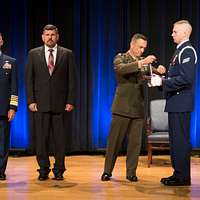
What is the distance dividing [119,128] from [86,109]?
2.61 metres

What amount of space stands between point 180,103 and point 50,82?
1340 mm

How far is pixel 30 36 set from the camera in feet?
24.7

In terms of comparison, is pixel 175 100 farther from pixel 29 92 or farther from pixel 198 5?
pixel 198 5

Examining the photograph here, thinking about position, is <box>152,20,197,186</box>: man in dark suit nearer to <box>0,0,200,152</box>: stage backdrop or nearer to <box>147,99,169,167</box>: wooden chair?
<box>147,99,169,167</box>: wooden chair

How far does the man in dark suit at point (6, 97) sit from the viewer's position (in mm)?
4949

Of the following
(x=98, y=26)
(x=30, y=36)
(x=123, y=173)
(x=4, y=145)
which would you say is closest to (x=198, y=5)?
(x=98, y=26)

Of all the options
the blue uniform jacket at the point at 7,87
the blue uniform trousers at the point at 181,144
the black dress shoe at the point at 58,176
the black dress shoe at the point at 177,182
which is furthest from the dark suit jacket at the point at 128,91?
the blue uniform jacket at the point at 7,87

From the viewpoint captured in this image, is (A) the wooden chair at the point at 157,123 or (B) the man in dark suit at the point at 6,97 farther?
(A) the wooden chair at the point at 157,123

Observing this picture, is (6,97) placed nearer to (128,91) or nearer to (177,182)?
(128,91)

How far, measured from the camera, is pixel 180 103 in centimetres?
473

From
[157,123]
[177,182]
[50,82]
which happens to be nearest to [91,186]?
[177,182]

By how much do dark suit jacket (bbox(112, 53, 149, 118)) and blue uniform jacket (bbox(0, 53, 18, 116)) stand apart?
1.06 metres

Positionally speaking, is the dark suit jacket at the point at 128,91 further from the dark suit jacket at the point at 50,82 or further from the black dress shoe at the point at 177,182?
the black dress shoe at the point at 177,182

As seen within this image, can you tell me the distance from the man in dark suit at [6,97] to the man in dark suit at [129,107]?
1.05m
